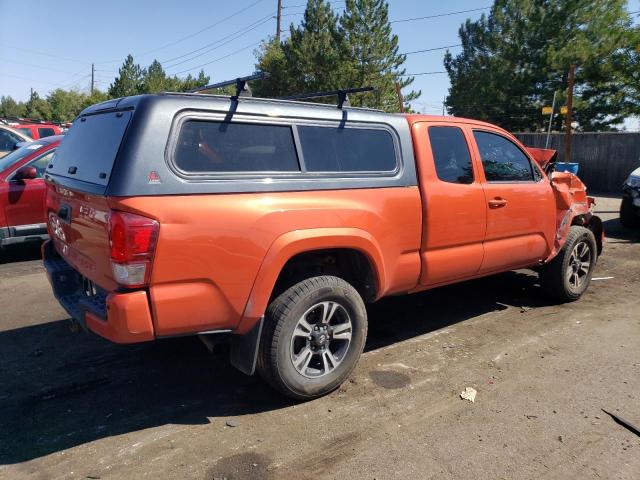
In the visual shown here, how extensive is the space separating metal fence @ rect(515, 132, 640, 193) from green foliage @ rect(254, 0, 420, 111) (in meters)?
13.3

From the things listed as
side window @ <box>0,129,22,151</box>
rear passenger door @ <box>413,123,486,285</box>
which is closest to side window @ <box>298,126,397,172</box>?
rear passenger door @ <box>413,123,486,285</box>

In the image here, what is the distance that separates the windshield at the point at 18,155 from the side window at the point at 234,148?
18.4 ft

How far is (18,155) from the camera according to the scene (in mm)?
7531

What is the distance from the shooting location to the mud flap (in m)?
3.22

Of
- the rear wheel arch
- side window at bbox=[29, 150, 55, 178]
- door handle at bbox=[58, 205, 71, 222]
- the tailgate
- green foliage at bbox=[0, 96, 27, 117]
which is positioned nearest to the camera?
the tailgate

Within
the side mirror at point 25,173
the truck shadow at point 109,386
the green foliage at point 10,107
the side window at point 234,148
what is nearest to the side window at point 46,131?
the side mirror at point 25,173

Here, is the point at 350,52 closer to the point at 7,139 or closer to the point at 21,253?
the point at 7,139

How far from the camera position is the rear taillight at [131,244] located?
2744mm

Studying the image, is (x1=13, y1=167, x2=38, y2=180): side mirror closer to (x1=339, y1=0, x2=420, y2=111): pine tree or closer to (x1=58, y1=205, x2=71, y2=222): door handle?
(x1=58, y1=205, x2=71, y2=222): door handle

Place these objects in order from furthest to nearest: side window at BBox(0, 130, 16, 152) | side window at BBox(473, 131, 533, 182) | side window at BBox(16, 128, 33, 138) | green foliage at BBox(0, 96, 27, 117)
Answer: green foliage at BBox(0, 96, 27, 117) < side window at BBox(16, 128, 33, 138) < side window at BBox(0, 130, 16, 152) < side window at BBox(473, 131, 533, 182)

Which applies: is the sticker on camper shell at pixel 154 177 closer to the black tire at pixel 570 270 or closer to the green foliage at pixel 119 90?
the black tire at pixel 570 270

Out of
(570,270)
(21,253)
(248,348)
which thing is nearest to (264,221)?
(248,348)

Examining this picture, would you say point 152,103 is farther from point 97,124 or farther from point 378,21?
point 378,21

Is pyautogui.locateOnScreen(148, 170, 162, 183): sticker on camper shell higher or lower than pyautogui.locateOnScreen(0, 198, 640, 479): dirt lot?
higher
